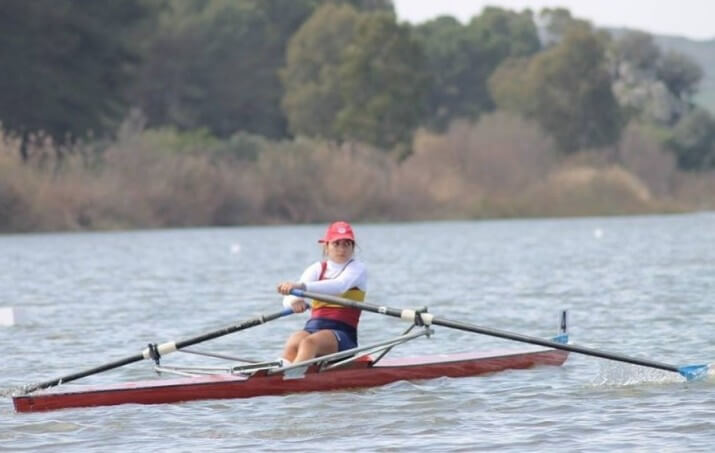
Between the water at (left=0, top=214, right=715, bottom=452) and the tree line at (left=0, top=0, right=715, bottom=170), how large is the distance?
461 inches

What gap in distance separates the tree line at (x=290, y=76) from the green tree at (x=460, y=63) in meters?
0.11

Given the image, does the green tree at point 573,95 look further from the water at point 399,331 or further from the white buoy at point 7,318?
the white buoy at point 7,318

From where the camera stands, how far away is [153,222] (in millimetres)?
54062

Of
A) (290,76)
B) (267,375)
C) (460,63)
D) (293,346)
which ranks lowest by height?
(267,375)

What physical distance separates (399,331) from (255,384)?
22.3 feet

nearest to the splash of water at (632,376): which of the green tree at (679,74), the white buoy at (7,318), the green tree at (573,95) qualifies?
the white buoy at (7,318)

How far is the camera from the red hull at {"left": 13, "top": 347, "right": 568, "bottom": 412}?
44.9ft

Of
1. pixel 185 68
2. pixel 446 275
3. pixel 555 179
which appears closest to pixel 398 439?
pixel 446 275

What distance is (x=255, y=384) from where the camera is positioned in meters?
14.2

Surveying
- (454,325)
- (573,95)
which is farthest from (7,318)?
(573,95)

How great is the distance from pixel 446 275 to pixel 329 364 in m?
18.3

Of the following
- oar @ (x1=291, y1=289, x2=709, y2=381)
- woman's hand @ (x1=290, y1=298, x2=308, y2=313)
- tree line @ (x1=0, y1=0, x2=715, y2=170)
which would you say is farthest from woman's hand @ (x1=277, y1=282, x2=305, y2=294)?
tree line @ (x1=0, y1=0, x2=715, y2=170)

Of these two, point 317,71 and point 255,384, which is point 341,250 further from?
point 317,71

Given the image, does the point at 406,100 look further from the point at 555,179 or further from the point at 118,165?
the point at 118,165
